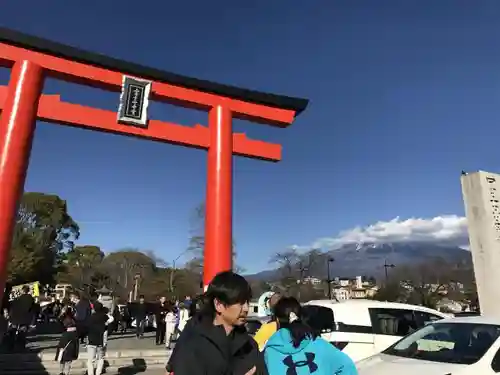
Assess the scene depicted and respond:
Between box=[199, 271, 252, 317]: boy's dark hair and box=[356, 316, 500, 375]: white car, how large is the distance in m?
2.79

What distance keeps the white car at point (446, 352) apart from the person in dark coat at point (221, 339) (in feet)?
8.97

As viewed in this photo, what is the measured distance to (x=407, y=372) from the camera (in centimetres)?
386

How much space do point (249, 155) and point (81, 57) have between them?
360 centimetres

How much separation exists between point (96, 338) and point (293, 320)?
614 cm

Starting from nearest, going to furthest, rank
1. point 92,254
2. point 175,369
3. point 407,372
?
1. point 175,369
2. point 407,372
3. point 92,254

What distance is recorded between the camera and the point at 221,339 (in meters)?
1.77

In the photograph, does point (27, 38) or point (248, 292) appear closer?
point (248, 292)

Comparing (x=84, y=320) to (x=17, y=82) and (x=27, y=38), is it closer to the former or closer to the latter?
(x=17, y=82)

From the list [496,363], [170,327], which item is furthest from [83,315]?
[496,363]

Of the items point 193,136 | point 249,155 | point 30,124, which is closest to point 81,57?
point 30,124

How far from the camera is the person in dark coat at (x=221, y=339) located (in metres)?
1.68

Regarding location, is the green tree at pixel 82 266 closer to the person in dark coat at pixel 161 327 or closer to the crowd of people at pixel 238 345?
the person in dark coat at pixel 161 327

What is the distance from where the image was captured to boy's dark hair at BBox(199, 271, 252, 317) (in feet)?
6.26

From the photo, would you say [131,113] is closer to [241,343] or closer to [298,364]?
[298,364]
